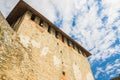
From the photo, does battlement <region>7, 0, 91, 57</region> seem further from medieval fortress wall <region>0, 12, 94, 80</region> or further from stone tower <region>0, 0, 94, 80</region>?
medieval fortress wall <region>0, 12, 94, 80</region>

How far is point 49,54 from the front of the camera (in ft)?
40.5

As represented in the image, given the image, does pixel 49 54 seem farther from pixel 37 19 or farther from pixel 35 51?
pixel 37 19

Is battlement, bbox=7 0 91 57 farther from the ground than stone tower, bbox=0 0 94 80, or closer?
farther from the ground

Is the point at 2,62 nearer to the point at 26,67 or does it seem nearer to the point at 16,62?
the point at 16,62

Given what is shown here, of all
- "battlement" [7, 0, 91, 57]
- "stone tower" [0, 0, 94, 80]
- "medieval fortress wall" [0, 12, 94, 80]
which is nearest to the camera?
"medieval fortress wall" [0, 12, 94, 80]

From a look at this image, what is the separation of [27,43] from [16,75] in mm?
3186

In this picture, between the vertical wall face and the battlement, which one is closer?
the vertical wall face

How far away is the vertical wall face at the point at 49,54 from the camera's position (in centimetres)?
1091

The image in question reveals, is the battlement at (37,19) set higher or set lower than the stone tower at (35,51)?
higher

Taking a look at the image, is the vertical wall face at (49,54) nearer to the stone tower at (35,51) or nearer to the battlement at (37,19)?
the stone tower at (35,51)

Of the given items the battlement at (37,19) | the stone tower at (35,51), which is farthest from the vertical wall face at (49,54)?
the battlement at (37,19)

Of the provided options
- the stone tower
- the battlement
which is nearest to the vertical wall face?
the stone tower

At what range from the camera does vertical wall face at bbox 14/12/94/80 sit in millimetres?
10914

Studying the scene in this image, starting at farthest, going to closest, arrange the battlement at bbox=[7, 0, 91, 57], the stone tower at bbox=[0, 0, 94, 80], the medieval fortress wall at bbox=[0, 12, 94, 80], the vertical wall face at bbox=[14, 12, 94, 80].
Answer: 1. the battlement at bbox=[7, 0, 91, 57]
2. the vertical wall face at bbox=[14, 12, 94, 80]
3. the stone tower at bbox=[0, 0, 94, 80]
4. the medieval fortress wall at bbox=[0, 12, 94, 80]
